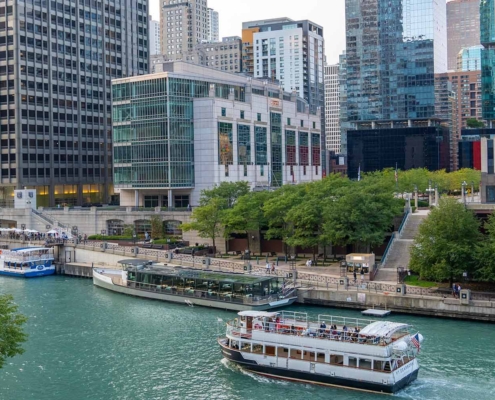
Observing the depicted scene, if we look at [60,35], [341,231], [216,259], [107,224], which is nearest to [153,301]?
[216,259]

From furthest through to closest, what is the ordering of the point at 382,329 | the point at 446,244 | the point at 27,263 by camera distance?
1. the point at 27,263
2. the point at 446,244
3. the point at 382,329

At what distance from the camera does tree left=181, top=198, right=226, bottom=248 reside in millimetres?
103875

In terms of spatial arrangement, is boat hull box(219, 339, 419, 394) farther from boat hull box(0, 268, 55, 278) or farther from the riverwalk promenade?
boat hull box(0, 268, 55, 278)

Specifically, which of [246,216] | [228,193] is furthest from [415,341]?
[228,193]

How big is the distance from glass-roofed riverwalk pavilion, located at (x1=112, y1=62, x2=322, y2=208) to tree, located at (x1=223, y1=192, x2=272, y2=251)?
76.5 feet

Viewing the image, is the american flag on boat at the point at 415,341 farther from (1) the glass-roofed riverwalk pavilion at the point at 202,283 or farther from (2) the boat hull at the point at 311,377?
(1) the glass-roofed riverwalk pavilion at the point at 202,283

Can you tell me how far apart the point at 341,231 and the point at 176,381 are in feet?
129

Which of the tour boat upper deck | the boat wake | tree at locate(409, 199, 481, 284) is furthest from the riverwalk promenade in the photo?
the boat wake

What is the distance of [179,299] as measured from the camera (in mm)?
79750

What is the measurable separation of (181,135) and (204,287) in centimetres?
5097

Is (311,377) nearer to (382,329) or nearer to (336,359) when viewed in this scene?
(336,359)

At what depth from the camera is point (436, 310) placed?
68.9m

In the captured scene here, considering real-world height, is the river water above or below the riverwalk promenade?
below

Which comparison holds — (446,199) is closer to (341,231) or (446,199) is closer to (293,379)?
(341,231)
